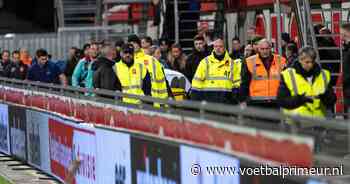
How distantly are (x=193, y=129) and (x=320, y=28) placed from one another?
917 cm

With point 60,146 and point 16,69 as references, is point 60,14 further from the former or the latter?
point 60,146

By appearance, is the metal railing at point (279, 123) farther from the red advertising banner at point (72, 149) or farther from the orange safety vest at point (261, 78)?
the orange safety vest at point (261, 78)

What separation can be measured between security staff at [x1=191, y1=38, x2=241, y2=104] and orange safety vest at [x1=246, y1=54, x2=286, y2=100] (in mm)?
1348

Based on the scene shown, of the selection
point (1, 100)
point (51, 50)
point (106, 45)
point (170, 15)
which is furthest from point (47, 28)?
point (106, 45)

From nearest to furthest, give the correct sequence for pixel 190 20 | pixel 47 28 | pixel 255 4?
pixel 255 4 → pixel 190 20 → pixel 47 28

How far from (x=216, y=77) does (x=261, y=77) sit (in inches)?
60.9

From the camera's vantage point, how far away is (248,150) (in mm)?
7812

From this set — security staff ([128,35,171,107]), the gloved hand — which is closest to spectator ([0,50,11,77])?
security staff ([128,35,171,107])

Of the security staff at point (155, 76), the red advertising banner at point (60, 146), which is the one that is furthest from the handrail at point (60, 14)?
the security staff at point (155, 76)

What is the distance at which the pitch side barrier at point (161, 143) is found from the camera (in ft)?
24.2

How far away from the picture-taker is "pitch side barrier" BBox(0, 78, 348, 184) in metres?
7.37

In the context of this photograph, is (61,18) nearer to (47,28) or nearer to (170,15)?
(170,15)

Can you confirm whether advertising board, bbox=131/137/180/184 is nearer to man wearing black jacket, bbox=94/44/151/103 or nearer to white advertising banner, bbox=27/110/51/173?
man wearing black jacket, bbox=94/44/151/103

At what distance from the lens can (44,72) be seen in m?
20.9
